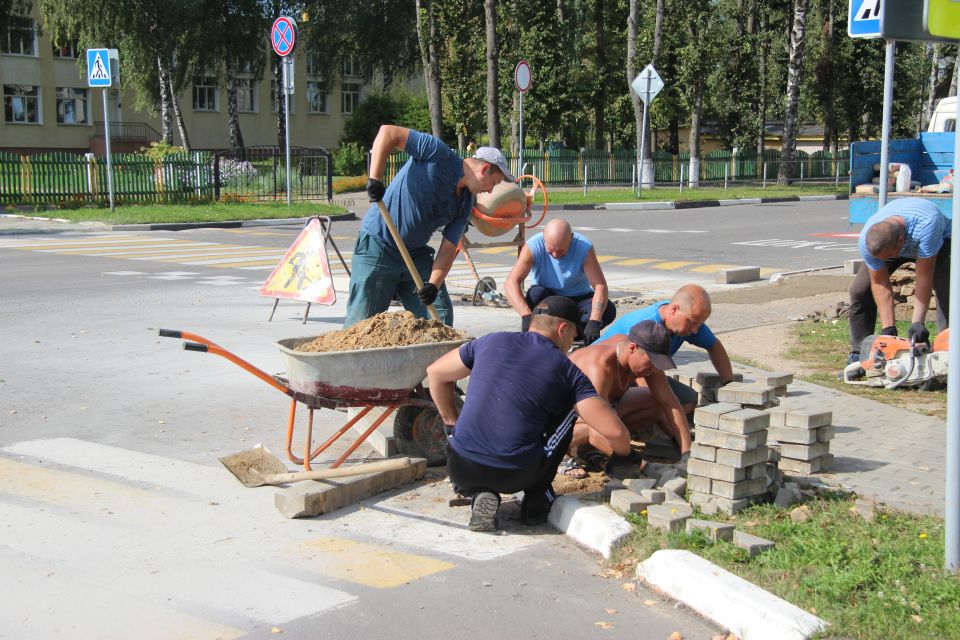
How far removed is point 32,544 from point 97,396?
10.0 ft

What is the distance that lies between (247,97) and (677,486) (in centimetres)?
5813

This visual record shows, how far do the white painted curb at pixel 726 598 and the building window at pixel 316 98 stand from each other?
59845 mm

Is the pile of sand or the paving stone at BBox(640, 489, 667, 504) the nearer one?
the paving stone at BBox(640, 489, 667, 504)

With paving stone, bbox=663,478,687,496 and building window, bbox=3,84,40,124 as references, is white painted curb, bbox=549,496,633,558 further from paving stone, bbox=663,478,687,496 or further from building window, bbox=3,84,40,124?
building window, bbox=3,84,40,124

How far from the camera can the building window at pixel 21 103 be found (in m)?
50.1

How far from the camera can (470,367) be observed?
526 centimetres

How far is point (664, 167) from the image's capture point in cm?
4484

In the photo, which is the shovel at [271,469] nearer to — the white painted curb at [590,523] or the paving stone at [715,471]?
the white painted curb at [590,523]

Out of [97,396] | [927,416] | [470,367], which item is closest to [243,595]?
[470,367]

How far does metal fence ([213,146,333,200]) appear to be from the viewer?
93.4ft

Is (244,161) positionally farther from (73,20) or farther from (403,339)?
(403,339)

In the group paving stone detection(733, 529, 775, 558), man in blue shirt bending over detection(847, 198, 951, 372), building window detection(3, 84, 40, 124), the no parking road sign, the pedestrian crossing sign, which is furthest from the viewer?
building window detection(3, 84, 40, 124)

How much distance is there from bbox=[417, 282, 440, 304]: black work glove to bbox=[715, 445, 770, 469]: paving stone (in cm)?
209

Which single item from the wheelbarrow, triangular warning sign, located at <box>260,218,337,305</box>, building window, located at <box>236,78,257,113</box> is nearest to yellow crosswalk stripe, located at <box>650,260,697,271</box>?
triangular warning sign, located at <box>260,218,337,305</box>
